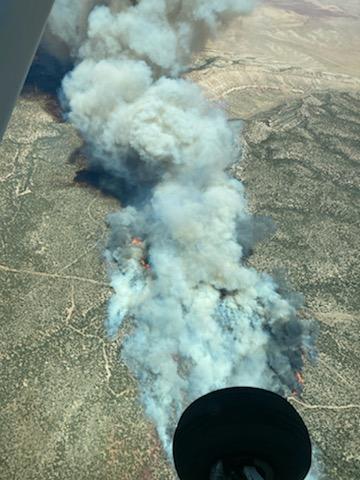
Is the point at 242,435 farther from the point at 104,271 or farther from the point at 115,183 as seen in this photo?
the point at 115,183

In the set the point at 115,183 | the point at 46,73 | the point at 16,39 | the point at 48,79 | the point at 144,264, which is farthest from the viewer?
the point at 46,73

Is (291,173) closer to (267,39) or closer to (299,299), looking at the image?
(299,299)

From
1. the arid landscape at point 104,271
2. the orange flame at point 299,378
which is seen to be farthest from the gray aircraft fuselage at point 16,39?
the orange flame at point 299,378

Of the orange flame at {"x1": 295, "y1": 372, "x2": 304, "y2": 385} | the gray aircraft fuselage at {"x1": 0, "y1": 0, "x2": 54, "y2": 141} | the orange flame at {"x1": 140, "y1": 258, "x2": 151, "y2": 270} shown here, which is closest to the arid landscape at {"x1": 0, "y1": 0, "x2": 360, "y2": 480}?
the orange flame at {"x1": 295, "y1": 372, "x2": 304, "y2": 385}

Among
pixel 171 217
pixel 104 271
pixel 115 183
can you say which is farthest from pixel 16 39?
pixel 115 183

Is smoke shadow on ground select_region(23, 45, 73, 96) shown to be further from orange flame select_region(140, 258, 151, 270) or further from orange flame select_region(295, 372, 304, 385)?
orange flame select_region(295, 372, 304, 385)

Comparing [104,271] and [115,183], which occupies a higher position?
[104,271]

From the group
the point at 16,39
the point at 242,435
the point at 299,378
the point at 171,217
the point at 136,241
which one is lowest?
the point at 136,241
